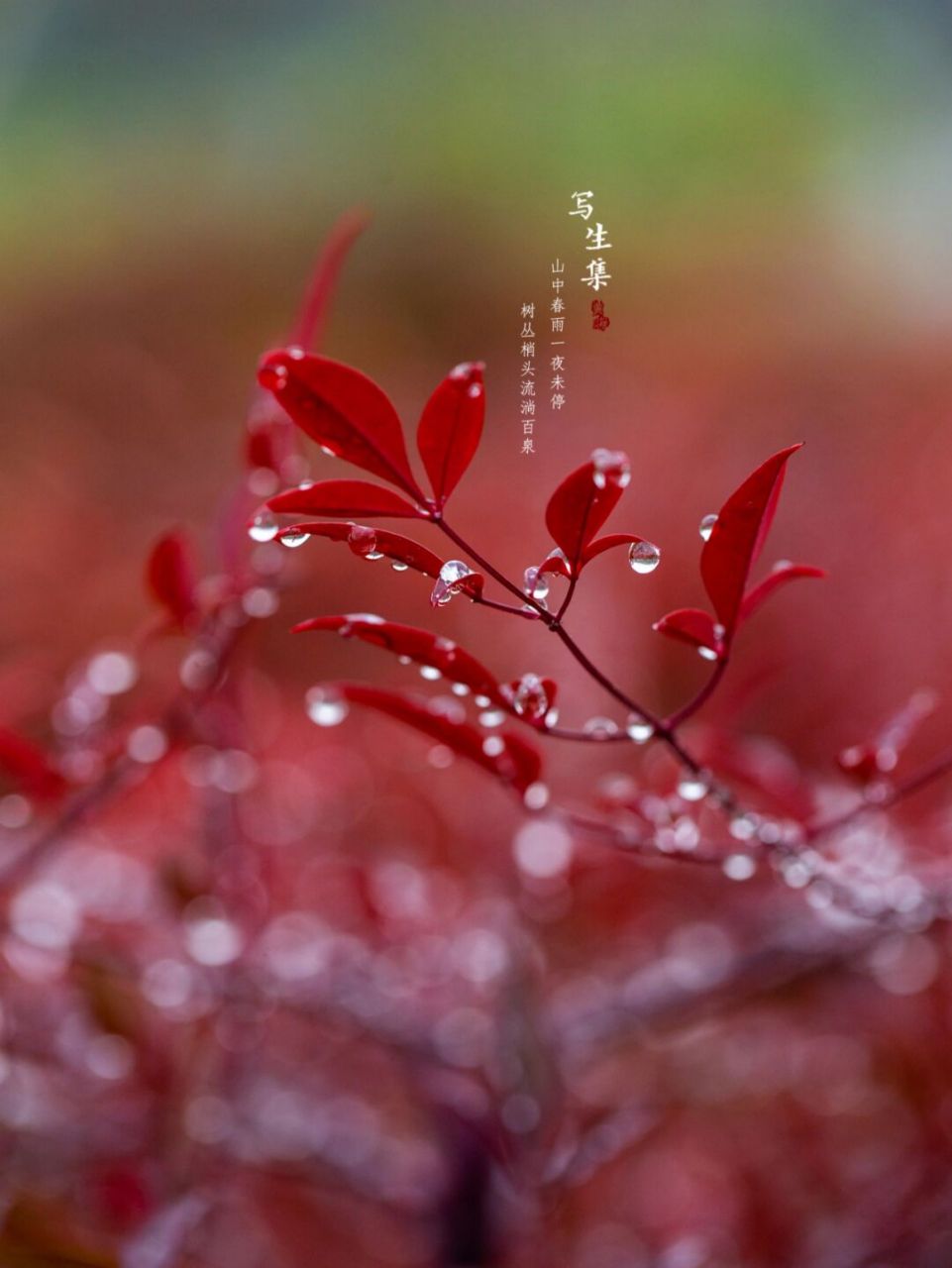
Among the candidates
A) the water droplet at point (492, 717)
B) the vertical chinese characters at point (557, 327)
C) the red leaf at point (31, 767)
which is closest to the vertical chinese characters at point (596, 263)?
the vertical chinese characters at point (557, 327)

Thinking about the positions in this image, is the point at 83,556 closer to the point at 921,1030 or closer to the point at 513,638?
the point at 513,638

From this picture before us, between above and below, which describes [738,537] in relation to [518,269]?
below

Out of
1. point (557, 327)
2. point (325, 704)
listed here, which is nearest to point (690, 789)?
point (325, 704)

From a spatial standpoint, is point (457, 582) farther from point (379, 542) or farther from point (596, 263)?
point (596, 263)

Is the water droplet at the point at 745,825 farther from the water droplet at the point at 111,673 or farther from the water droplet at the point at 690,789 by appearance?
the water droplet at the point at 111,673

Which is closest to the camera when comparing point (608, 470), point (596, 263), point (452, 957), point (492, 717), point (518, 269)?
point (608, 470)

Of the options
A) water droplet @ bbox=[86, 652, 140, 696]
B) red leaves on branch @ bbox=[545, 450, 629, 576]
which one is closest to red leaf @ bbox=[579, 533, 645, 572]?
red leaves on branch @ bbox=[545, 450, 629, 576]

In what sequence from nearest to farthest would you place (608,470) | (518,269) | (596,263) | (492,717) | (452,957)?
(608,470) < (492,717) < (596,263) < (452,957) < (518,269)

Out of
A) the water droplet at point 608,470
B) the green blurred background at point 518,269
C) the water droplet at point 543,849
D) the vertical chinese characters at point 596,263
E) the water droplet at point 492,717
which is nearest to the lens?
the water droplet at point 608,470
